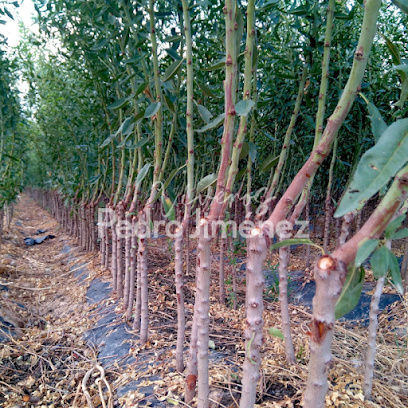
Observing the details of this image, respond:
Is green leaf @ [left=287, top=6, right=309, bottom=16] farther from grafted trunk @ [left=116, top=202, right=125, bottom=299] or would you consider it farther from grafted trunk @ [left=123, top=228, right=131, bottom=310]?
grafted trunk @ [left=116, top=202, right=125, bottom=299]

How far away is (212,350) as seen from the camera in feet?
7.11

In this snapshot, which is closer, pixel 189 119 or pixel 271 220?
pixel 271 220

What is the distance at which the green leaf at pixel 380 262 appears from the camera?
655mm

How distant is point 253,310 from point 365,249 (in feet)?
1.60

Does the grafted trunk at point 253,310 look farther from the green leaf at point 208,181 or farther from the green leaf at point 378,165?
the green leaf at point 208,181

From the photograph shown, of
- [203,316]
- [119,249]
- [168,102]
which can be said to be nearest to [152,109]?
[168,102]

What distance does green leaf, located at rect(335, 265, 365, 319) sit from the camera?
72 cm

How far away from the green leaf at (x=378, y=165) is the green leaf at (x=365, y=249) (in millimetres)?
76

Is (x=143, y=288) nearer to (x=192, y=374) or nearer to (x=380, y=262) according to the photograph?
(x=192, y=374)

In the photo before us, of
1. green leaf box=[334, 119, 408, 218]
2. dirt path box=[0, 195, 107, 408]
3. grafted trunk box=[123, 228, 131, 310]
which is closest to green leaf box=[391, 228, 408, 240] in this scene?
green leaf box=[334, 119, 408, 218]

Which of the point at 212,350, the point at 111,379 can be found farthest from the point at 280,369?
the point at 111,379

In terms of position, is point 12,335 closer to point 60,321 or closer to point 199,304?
point 60,321

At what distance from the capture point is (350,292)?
728mm

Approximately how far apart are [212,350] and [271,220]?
5.07 ft
